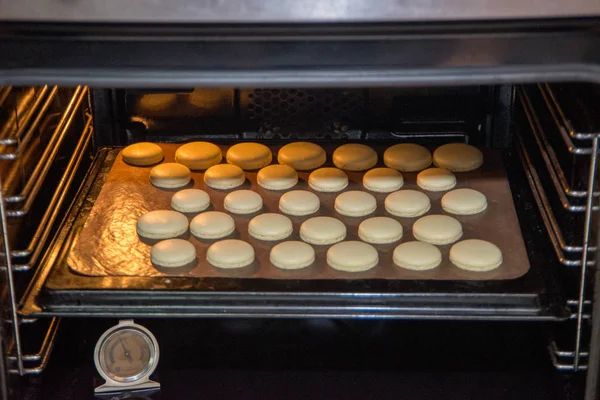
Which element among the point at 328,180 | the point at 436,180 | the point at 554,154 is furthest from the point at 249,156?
A: the point at 554,154

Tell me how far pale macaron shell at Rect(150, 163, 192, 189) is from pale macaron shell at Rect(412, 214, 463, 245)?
0.51m

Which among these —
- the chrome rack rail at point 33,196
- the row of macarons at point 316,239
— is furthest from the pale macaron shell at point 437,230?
the chrome rack rail at point 33,196

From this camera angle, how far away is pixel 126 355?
1.42 m

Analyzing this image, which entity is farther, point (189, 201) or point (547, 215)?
point (189, 201)

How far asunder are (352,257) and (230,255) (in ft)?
0.73

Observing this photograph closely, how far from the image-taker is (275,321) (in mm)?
1587

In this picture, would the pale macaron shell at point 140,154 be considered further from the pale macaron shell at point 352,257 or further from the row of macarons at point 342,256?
the pale macaron shell at point 352,257

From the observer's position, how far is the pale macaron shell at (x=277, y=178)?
5.77 feet

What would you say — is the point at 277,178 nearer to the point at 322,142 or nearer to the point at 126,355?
the point at 322,142

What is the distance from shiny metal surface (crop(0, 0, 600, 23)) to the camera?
1013mm

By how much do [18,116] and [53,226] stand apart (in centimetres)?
34

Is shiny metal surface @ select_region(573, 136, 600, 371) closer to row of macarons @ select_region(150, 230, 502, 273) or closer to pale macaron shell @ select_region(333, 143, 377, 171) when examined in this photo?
row of macarons @ select_region(150, 230, 502, 273)

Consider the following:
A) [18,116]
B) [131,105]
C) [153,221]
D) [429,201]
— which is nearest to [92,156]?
[131,105]

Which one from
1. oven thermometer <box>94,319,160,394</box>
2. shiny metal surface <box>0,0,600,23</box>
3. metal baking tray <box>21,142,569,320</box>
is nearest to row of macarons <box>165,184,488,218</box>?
metal baking tray <box>21,142,569,320</box>
